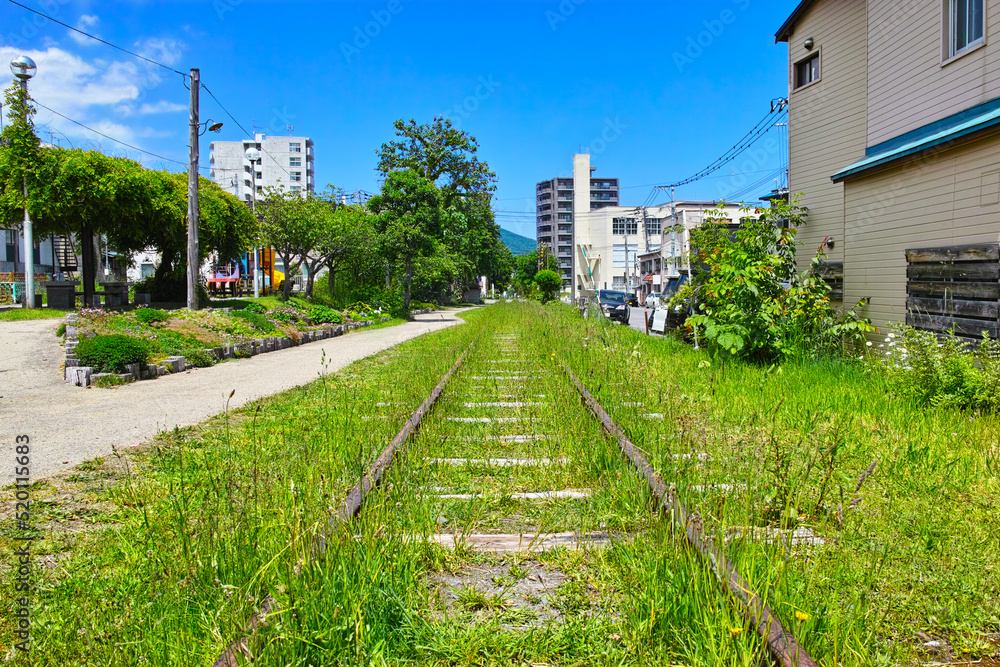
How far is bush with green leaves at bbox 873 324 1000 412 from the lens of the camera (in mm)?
6020

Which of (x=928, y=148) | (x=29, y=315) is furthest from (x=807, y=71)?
(x=29, y=315)

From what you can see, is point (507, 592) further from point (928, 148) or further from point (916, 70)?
point (916, 70)

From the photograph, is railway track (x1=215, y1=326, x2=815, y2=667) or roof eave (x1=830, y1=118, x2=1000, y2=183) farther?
roof eave (x1=830, y1=118, x2=1000, y2=183)

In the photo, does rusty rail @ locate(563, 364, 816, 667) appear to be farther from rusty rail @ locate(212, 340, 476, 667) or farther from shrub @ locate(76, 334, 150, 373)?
shrub @ locate(76, 334, 150, 373)

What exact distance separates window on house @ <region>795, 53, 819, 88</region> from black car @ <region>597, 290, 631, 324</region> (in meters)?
14.2

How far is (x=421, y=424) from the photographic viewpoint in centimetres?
580

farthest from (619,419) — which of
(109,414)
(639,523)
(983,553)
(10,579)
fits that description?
(109,414)

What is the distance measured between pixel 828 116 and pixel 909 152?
548cm

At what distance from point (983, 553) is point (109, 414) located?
789 centimetres

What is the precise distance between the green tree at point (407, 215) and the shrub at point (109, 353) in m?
19.3

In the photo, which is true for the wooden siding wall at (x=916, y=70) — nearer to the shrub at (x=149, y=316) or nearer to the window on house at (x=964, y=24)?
the window on house at (x=964, y=24)

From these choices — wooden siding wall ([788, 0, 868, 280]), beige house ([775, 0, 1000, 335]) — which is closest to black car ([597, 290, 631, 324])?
wooden siding wall ([788, 0, 868, 280])

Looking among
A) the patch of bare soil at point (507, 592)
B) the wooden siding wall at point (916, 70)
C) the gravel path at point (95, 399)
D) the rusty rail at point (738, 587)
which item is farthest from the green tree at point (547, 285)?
the patch of bare soil at point (507, 592)

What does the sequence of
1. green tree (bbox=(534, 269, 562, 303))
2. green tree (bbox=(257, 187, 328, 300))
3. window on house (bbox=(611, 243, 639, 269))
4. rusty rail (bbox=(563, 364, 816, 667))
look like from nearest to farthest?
rusty rail (bbox=(563, 364, 816, 667)) < green tree (bbox=(257, 187, 328, 300)) < green tree (bbox=(534, 269, 562, 303)) < window on house (bbox=(611, 243, 639, 269))
